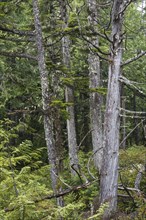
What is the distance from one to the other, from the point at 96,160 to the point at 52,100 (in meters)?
6.66

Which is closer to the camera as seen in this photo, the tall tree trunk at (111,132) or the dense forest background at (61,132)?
the dense forest background at (61,132)

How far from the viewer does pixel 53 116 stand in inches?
272

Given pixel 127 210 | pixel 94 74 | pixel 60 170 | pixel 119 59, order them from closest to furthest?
pixel 119 59 → pixel 60 170 → pixel 127 210 → pixel 94 74

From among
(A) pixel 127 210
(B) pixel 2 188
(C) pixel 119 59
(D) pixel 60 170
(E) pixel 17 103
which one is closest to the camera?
(B) pixel 2 188

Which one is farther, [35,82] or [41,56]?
[35,82]

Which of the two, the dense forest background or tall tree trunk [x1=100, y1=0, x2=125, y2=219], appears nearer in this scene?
the dense forest background

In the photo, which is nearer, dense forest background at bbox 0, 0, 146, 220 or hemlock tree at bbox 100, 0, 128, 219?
dense forest background at bbox 0, 0, 146, 220

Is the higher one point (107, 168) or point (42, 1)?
point (42, 1)

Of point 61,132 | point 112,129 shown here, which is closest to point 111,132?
point 112,129

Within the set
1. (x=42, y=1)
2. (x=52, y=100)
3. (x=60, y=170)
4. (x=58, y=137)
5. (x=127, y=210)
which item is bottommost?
(x=127, y=210)

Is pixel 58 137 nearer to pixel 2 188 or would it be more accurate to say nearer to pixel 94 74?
pixel 2 188

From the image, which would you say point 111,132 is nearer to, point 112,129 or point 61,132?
point 112,129

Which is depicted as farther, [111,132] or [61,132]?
[61,132]

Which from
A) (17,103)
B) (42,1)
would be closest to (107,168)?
(42,1)
